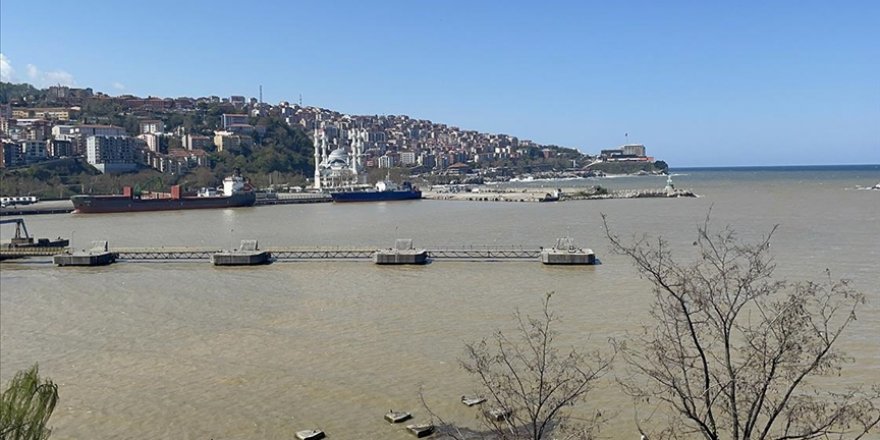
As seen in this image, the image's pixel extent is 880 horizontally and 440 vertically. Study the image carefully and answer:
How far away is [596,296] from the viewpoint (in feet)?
46.0

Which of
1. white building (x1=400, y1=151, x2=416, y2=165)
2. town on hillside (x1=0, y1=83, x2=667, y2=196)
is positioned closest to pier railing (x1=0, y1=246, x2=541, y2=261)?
town on hillside (x1=0, y1=83, x2=667, y2=196)

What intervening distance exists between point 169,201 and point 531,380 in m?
45.4

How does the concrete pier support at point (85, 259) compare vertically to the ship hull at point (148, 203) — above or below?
below

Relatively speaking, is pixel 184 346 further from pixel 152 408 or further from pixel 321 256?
pixel 321 256

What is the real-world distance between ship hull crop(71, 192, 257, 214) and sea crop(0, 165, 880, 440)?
861 inches

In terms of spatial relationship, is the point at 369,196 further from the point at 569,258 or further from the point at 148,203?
the point at 569,258

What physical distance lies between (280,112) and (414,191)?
83915 mm

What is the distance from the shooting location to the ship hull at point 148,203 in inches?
1780

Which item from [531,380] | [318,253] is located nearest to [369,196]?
[318,253]

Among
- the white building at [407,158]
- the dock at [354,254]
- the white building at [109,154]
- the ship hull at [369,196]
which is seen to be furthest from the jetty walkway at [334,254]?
the white building at [407,158]

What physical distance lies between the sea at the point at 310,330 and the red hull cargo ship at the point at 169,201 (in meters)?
21.9

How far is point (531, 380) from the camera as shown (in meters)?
8.24

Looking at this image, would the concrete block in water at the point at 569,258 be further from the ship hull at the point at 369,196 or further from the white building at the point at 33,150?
the white building at the point at 33,150

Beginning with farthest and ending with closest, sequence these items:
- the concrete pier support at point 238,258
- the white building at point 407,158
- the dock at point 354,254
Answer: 1. the white building at point 407,158
2. the concrete pier support at point 238,258
3. the dock at point 354,254
